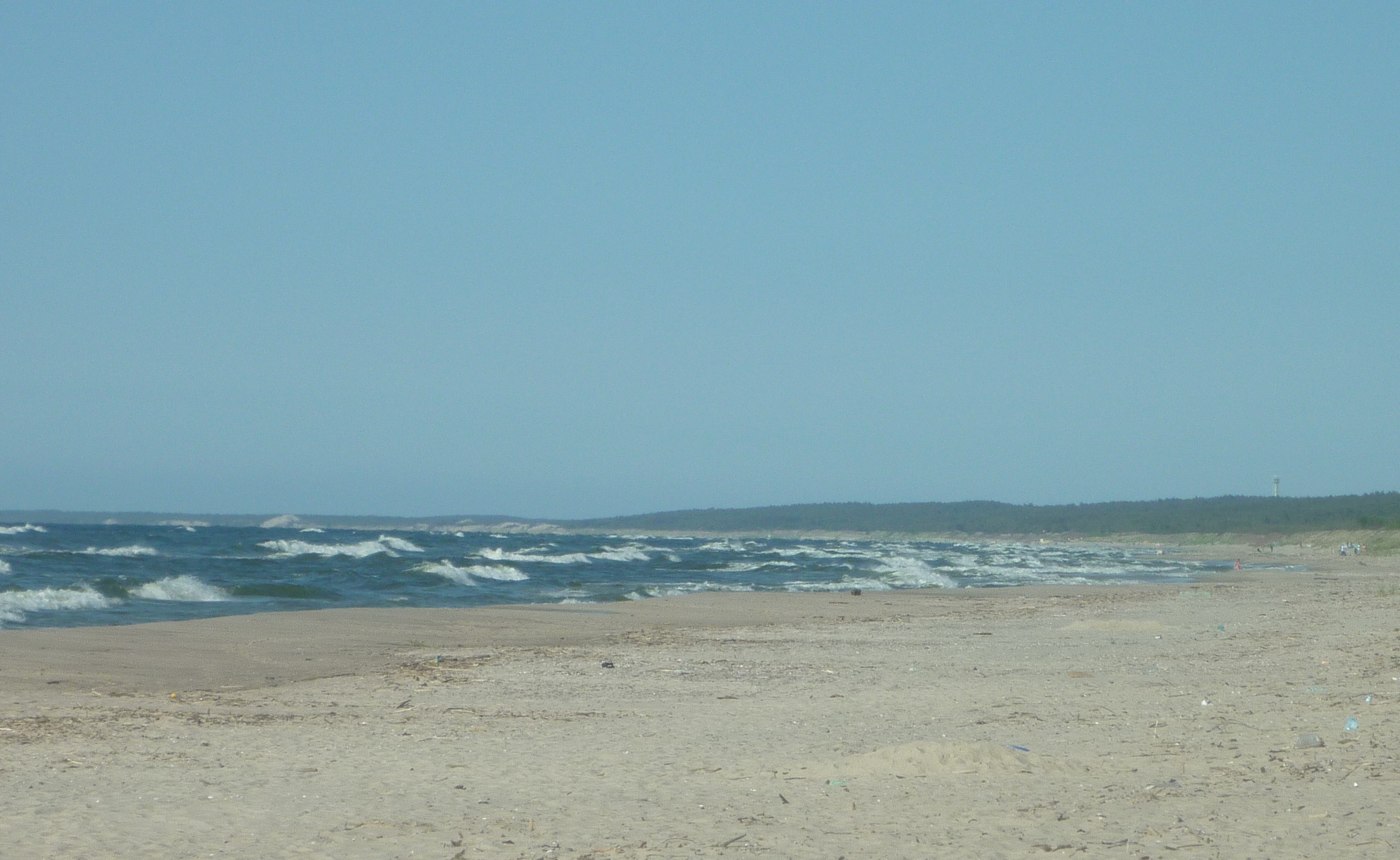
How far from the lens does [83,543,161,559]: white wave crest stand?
133ft

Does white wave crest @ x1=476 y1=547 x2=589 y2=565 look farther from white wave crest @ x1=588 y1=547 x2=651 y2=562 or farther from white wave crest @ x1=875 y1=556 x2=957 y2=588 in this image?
white wave crest @ x1=875 y1=556 x2=957 y2=588

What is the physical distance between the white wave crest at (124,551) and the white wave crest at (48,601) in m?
17.9

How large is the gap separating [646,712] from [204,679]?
15.4ft

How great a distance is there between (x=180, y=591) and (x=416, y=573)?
352 inches

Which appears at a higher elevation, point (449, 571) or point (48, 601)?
point (48, 601)

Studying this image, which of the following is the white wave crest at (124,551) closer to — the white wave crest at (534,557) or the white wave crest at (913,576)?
the white wave crest at (534,557)

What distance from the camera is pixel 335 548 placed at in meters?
54.9

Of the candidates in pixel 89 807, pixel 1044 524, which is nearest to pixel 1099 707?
pixel 89 807

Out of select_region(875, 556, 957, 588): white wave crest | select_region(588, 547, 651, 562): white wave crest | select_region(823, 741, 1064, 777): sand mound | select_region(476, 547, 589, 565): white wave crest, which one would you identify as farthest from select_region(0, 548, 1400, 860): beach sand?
select_region(588, 547, 651, 562): white wave crest

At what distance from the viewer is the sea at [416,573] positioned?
890 inches

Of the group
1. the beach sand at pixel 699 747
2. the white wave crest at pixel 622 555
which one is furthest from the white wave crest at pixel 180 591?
the white wave crest at pixel 622 555

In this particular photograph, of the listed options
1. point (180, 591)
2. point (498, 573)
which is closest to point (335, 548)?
point (498, 573)

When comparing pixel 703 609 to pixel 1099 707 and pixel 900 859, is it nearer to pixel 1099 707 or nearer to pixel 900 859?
pixel 1099 707

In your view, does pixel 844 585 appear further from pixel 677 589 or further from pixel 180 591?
pixel 180 591
